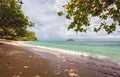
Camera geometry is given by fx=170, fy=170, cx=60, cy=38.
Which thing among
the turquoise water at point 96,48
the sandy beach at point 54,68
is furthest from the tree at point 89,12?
the turquoise water at point 96,48

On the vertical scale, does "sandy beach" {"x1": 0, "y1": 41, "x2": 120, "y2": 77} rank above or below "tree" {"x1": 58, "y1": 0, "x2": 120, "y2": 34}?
below

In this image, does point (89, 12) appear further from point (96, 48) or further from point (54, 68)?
point (96, 48)

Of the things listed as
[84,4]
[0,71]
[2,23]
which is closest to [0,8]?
[2,23]

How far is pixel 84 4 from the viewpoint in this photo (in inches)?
283

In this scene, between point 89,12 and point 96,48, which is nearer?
point 89,12

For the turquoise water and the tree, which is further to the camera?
the turquoise water

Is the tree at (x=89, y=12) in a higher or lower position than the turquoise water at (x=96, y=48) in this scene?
higher

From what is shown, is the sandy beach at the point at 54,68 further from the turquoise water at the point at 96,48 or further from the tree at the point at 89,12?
the turquoise water at the point at 96,48

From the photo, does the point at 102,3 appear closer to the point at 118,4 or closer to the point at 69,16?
the point at 118,4

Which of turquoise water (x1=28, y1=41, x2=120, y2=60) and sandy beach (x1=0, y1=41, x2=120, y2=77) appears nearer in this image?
sandy beach (x1=0, y1=41, x2=120, y2=77)

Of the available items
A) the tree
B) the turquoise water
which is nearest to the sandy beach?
the tree

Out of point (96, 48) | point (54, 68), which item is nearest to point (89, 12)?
point (54, 68)

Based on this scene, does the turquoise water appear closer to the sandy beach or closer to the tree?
the sandy beach

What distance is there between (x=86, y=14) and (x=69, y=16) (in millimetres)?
866
